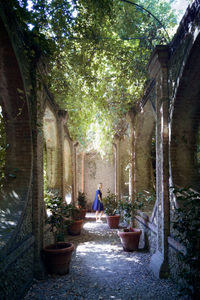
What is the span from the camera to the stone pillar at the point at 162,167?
4.98 metres

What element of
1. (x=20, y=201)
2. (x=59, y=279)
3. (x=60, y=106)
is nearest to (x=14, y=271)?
(x=20, y=201)

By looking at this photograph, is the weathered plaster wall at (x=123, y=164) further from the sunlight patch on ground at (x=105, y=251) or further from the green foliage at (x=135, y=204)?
the sunlight patch on ground at (x=105, y=251)

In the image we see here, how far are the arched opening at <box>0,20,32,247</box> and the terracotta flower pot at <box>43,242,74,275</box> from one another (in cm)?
102

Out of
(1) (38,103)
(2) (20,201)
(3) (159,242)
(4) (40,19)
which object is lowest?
(3) (159,242)

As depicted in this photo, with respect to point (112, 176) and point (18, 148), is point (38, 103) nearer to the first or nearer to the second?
point (18, 148)

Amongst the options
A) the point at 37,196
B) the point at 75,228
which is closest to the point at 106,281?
the point at 37,196

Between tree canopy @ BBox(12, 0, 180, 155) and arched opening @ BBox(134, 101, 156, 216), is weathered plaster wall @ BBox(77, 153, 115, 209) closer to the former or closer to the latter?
tree canopy @ BBox(12, 0, 180, 155)

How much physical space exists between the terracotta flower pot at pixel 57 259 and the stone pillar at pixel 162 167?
169 cm

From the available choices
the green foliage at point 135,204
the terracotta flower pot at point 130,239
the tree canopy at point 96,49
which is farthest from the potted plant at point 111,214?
the tree canopy at point 96,49

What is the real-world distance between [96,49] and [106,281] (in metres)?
4.86

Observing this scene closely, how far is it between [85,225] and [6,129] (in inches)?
301

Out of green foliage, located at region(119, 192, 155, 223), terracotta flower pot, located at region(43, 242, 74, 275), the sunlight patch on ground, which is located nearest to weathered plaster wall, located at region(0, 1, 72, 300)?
terracotta flower pot, located at region(43, 242, 74, 275)

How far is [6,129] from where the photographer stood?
471 centimetres

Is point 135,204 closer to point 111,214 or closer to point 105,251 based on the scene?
point 105,251
